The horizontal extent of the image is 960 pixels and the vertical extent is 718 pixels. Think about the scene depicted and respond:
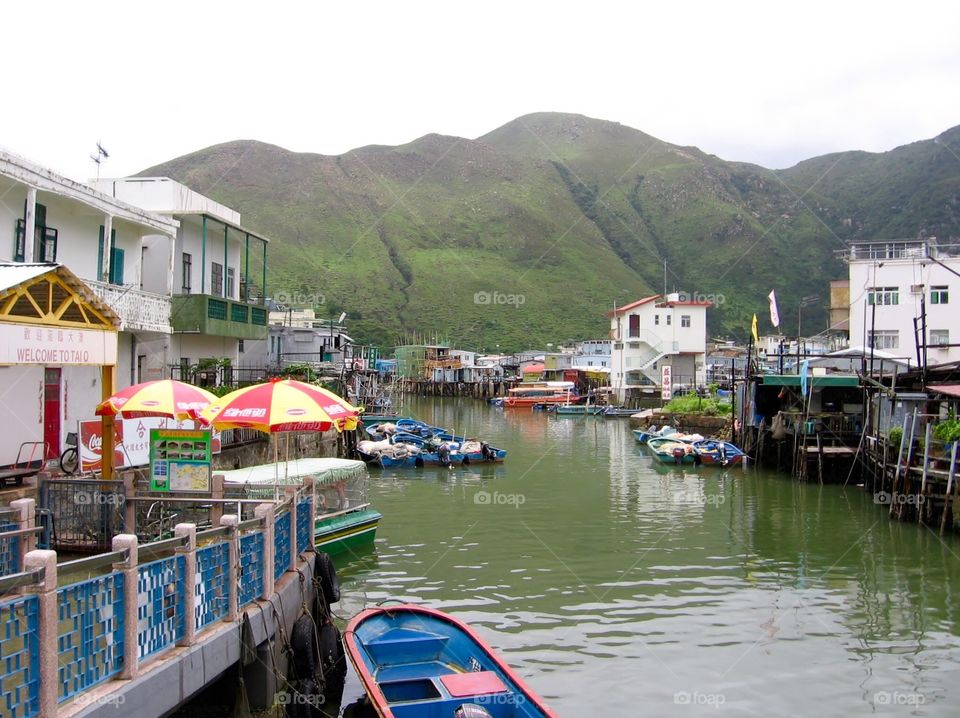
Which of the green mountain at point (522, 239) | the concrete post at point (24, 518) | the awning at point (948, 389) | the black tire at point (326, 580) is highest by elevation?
the green mountain at point (522, 239)

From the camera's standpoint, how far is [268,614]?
930cm

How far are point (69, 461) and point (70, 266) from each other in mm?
5420

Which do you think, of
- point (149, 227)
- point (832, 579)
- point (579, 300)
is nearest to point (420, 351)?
point (579, 300)

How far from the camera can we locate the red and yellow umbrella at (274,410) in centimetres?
1297

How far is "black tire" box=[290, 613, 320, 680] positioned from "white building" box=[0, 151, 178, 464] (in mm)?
8608

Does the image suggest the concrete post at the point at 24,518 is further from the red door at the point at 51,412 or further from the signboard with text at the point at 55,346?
the red door at the point at 51,412

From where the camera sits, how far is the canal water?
453 inches

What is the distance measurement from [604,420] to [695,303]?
695 inches

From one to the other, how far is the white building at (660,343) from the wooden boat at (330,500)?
53.5 metres

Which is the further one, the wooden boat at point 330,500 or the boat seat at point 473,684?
the wooden boat at point 330,500

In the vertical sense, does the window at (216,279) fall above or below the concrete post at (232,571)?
above

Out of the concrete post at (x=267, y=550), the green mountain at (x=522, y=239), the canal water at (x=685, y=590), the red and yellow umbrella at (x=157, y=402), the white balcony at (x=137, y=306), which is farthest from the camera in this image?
the green mountain at (x=522, y=239)

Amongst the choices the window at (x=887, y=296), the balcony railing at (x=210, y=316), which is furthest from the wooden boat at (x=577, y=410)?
the balcony railing at (x=210, y=316)

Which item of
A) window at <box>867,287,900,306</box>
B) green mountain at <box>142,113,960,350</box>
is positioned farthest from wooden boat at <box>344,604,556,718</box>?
green mountain at <box>142,113,960,350</box>
